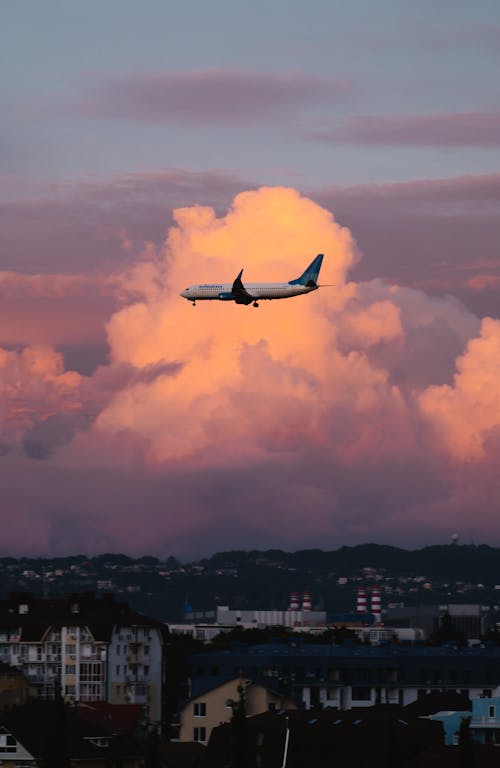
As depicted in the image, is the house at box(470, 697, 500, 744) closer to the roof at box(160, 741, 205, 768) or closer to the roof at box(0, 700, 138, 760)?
the roof at box(160, 741, 205, 768)

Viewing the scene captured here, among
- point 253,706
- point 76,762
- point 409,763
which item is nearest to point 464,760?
point 409,763

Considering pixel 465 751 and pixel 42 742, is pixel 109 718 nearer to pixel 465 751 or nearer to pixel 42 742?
pixel 42 742

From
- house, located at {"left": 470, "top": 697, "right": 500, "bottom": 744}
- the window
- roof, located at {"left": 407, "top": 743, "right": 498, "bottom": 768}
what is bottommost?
roof, located at {"left": 407, "top": 743, "right": 498, "bottom": 768}

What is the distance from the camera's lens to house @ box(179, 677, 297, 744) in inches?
6911

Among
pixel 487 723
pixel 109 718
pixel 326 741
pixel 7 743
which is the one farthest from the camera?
pixel 109 718

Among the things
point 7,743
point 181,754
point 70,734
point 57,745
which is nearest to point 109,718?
point 181,754

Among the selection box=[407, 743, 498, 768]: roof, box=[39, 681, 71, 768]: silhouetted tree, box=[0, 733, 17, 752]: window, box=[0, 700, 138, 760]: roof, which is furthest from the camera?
box=[0, 733, 17, 752]: window

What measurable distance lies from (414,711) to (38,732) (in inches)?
1431

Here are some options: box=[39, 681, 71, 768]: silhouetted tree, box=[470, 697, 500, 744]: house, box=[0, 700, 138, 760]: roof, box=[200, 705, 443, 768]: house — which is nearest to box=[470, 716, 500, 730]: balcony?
box=[470, 697, 500, 744]: house

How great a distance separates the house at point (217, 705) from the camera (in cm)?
17555

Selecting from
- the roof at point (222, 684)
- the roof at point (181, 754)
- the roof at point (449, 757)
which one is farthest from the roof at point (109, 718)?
the roof at point (449, 757)

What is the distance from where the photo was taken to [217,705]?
178375 mm

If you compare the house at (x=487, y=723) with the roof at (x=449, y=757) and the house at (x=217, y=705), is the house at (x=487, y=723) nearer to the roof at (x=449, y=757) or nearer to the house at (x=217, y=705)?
the roof at (x=449, y=757)

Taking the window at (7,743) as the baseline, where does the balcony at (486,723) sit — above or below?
above
